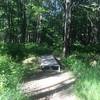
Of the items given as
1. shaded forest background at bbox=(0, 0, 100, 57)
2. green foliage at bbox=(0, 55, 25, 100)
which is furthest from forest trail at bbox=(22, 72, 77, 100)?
shaded forest background at bbox=(0, 0, 100, 57)

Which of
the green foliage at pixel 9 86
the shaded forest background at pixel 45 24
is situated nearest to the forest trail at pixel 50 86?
the green foliage at pixel 9 86

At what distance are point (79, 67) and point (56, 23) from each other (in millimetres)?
31255

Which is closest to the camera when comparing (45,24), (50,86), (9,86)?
(9,86)

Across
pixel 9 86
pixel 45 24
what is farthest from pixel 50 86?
pixel 45 24

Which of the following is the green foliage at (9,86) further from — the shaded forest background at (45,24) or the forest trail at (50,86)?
the shaded forest background at (45,24)

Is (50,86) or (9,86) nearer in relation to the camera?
(9,86)

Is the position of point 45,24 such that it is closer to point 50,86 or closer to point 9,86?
point 50,86

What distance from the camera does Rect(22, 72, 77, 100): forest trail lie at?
461 inches

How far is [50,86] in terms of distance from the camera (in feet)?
45.3

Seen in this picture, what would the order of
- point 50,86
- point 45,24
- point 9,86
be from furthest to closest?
point 45,24
point 50,86
point 9,86

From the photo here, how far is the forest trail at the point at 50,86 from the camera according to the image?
38.4 feet

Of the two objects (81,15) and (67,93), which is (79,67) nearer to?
(67,93)

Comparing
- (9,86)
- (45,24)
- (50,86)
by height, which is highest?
(9,86)

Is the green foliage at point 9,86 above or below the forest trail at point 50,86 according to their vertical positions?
above
